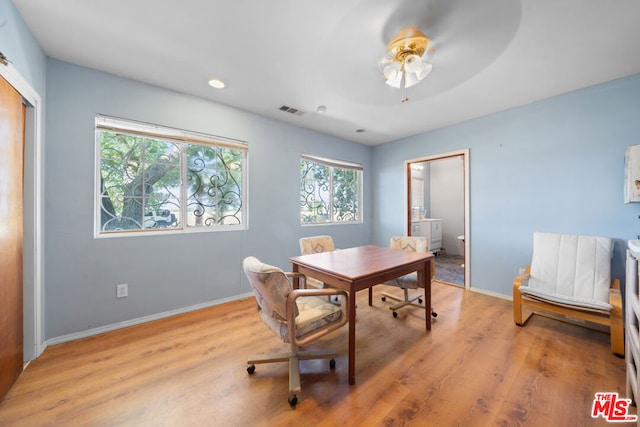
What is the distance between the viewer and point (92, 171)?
2.23 m

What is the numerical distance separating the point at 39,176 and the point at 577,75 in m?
4.88

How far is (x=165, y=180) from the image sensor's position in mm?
2662

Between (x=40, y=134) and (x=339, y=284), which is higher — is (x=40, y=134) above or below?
above

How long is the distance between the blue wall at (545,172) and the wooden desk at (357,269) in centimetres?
157

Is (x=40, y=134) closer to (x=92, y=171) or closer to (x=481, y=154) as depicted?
(x=92, y=171)

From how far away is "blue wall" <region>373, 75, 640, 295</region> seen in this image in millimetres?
2398

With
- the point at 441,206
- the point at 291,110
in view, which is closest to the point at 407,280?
the point at 291,110

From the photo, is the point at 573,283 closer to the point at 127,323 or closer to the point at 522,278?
the point at 522,278

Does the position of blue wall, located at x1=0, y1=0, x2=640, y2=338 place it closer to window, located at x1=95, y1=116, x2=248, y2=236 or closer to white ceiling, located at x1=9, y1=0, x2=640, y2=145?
window, located at x1=95, y1=116, x2=248, y2=236

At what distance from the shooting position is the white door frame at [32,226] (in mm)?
1797

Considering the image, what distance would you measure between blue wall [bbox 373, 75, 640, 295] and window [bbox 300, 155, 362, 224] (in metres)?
1.48

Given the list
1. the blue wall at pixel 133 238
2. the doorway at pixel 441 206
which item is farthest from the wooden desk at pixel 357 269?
the doorway at pixel 441 206

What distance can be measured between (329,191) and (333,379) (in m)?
3.12

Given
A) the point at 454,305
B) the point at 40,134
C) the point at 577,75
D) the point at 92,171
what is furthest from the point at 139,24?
the point at 454,305
